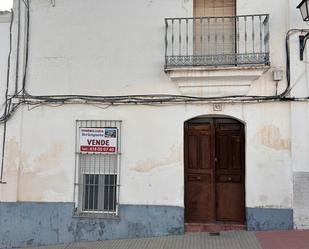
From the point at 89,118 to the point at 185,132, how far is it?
1.99m

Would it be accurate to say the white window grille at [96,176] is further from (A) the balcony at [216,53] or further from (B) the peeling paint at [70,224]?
(A) the balcony at [216,53]

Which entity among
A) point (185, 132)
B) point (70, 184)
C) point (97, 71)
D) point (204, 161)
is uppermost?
point (97, 71)

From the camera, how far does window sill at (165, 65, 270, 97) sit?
6902 millimetres

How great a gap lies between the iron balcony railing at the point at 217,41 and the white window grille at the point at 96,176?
6.28ft

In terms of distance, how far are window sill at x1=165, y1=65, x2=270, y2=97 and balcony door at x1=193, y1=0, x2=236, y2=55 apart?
0.54m

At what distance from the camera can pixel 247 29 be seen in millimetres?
7176

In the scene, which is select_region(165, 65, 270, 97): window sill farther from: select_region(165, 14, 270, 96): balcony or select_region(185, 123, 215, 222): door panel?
select_region(185, 123, 215, 222): door panel

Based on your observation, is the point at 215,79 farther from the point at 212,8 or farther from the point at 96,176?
the point at 96,176

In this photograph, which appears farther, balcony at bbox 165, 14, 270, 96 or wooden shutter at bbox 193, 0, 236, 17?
wooden shutter at bbox 193, 0, 236, 17

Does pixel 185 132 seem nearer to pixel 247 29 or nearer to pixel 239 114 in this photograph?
pixel 239 114

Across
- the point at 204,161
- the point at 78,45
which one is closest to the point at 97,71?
the point at 78,45

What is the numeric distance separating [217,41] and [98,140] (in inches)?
124

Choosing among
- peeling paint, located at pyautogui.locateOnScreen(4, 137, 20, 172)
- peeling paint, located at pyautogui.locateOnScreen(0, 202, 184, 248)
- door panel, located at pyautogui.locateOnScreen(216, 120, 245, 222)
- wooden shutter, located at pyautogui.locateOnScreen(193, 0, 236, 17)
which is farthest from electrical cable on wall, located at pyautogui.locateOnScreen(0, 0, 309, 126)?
peeling paint, located at pyautogui.locateOnScreen(0, 202, 184, 248)

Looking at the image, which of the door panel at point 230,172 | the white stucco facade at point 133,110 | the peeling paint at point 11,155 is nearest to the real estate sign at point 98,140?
the white stucco facade at point 133,110
